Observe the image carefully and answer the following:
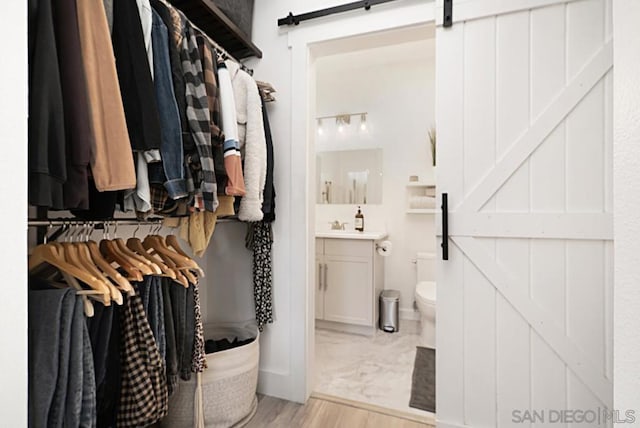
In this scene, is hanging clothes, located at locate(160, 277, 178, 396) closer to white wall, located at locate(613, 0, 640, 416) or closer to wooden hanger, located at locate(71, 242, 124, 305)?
wooden hanger, located at locate(71, 242, 124, 305)

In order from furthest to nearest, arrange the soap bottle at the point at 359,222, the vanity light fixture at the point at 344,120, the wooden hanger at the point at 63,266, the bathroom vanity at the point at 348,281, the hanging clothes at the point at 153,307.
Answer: the vanity light fixture at the point at 344,120 → the soap bottle at the point at 359,222 → the bathroom vanity at the point at 348,281 → the hanging clothes at the point at 153,307 → the wooden hanger at the point at 63,266

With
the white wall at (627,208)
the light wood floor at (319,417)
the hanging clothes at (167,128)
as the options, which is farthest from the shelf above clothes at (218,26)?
the light wood floor at (319,417)

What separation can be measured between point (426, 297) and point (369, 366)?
660 mm

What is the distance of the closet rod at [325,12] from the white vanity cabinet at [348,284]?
1.75 metres

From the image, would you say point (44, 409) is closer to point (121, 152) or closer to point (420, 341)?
point (121, 152)

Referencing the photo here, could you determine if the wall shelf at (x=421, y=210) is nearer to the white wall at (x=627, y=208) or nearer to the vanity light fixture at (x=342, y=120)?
the vanity light fixture at (x=342, y=120)

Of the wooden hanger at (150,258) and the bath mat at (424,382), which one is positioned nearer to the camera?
the wooden hanger at (150,258)

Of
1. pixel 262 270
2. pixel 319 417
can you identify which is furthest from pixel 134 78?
pixel 319 417

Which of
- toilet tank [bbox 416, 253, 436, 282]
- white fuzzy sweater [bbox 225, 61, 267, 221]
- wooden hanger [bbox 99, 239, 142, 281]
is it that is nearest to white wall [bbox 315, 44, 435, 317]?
toilet tank [bbox 416, 253, 436, 282]

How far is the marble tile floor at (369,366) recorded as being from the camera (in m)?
1.99

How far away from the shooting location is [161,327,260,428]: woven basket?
1497mm

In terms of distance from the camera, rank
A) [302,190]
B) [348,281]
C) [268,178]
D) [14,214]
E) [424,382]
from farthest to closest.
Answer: [348,281]
[424,382]
[302,190]
[268,178]
[14,214]

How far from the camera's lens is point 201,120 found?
48.3 inches

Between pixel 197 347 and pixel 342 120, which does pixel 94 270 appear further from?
pixel 342 120
